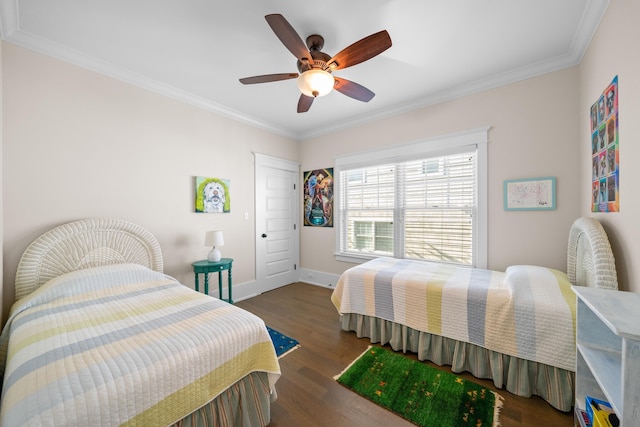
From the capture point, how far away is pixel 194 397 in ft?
3.79

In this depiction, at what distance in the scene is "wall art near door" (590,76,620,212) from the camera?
155 cm

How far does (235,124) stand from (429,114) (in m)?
2.75

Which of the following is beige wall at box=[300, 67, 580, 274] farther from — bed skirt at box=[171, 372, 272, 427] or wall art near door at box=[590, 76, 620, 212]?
bed skirt at box=[171, 372, 272, 427]

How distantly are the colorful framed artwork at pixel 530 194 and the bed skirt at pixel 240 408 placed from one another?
2918 mm

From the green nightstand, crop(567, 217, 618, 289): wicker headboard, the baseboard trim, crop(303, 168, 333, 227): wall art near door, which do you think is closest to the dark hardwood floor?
the green nightstand

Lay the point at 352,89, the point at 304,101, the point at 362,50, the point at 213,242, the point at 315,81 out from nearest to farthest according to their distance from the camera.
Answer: the point at 362,50 < the point at 315,81 < the point at 352,89 < the point at 304,101 < the point at 213,242

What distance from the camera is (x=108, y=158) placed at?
2432mm

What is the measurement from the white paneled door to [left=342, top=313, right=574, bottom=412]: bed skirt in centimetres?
204

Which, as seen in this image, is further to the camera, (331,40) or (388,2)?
(331,40)

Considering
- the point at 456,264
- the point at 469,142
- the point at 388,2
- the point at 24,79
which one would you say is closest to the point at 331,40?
the point at 388,2

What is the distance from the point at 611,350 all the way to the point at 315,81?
237 centimetres

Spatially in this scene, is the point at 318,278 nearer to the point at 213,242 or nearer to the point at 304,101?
the point at 213,242

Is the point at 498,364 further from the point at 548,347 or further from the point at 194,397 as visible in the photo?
the point at 194,397

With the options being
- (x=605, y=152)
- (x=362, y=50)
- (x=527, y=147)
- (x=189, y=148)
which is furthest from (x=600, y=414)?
(x=189, y=148)
